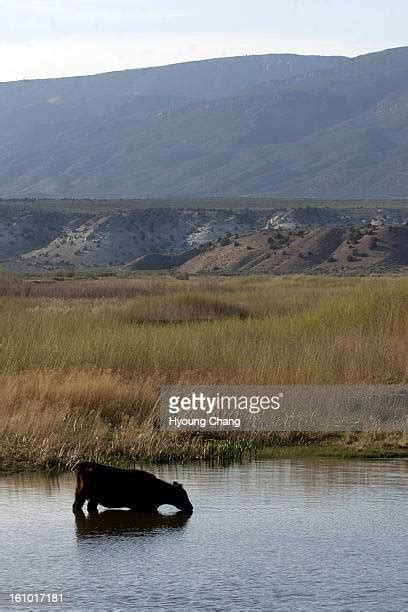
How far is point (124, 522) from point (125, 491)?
361 millimetres

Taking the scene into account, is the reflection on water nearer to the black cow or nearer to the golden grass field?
the black cow

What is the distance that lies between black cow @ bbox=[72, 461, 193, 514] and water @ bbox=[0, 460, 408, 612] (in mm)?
139

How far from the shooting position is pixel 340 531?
11398mm

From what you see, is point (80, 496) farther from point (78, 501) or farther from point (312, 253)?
point (312, 253)

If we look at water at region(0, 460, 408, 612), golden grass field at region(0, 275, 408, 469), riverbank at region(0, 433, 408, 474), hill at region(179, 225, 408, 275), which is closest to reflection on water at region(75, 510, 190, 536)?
water at region(0, 460, 408, 612)

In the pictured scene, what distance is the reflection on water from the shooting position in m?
11.5

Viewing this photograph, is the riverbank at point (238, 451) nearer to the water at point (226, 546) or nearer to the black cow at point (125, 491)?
the water at point (226, 546)

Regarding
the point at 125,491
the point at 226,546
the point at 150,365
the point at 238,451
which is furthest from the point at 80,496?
the point at 150,365

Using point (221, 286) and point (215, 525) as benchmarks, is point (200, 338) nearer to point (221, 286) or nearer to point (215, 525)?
point (215, 525)

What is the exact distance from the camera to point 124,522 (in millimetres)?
11930

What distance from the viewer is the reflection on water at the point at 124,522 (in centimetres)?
1152

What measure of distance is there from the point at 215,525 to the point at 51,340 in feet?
39.9

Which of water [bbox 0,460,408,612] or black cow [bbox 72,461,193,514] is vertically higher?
black cow [bbox 72,461,193,514]

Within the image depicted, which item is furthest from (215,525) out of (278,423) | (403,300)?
(403,300)
